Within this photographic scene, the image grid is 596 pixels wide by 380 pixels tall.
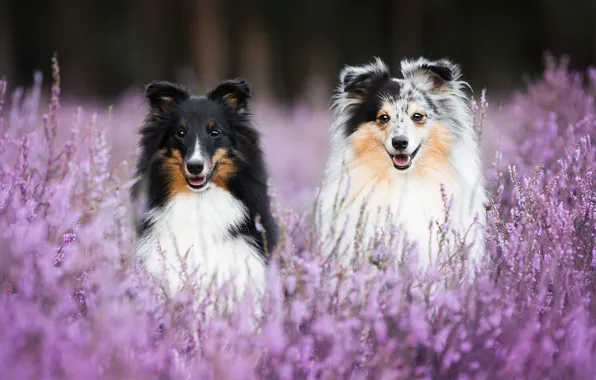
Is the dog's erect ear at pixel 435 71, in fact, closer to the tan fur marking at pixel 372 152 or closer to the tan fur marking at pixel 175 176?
the tan fur marking at pixel 372 152

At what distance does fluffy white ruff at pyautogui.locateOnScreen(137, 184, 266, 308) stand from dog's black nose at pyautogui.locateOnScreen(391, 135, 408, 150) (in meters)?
1.05

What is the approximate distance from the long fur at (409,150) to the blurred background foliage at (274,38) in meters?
14.1

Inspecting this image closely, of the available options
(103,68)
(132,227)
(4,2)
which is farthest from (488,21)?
(132,227)

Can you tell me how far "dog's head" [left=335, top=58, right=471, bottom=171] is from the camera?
14.6 feet

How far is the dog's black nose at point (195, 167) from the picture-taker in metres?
3.96

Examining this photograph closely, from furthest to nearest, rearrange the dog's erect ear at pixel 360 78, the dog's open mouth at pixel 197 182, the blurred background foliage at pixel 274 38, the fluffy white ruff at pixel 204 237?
1. the blurred background foliage at pixel 274 38
2. the dog's erect ear at pixel 360 78
3. the dog's open mouth at pixel 197 182
4. the fluffy white ruff at pixel 204 237

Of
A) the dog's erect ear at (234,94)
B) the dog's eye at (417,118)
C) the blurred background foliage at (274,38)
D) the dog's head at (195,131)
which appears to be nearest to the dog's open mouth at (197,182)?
the dog's head at (195,131)

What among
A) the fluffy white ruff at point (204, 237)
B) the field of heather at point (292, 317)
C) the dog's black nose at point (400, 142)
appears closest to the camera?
the field of heather at point (292, 317)

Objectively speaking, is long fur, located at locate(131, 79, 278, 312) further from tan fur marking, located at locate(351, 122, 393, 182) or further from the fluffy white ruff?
tan fur marking, located at locate(351, 122, 393, 182)

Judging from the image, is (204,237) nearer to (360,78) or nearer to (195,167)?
(195,167)

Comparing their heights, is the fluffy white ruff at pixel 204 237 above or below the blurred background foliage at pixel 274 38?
below

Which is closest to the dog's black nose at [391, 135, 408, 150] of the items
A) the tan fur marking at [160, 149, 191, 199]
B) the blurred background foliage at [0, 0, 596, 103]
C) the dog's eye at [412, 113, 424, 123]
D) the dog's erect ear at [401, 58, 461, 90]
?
the dog's eye at [412, 113, 424, 123]

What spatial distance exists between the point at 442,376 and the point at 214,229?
5.52 feet

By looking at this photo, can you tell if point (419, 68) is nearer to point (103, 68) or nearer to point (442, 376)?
point (442, 376)
